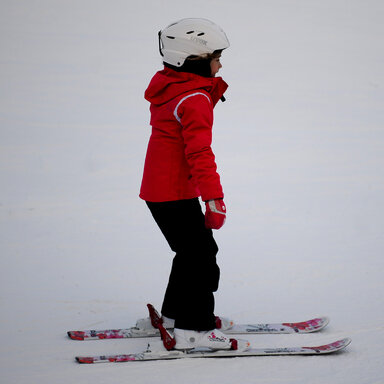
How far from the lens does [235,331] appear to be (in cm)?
366

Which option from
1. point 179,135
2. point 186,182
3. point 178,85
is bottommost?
point 186,182

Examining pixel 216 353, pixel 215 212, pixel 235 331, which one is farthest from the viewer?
pixel 235 331

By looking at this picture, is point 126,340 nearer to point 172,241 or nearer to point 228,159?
point 172,241

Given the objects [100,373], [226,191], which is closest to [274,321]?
[100,373]

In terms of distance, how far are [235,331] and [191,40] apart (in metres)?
1.67

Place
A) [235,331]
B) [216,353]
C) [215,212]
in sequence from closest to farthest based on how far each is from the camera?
[215,212]
[216,353]
[235,331]

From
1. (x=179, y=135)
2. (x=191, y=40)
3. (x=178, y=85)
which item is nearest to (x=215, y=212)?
(x=179, y=135)

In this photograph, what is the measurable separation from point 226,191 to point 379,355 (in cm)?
418

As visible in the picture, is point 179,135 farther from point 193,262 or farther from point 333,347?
point 333,347

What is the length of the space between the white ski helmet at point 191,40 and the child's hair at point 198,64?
0.02 m

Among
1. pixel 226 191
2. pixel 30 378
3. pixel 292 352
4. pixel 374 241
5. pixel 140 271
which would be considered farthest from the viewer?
pixel 226 191

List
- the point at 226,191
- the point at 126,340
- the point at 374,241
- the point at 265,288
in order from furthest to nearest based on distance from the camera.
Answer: the point at 226,191 → the point at 374,241 → the point at 265,288 → the point at 126,340

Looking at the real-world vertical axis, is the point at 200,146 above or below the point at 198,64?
below

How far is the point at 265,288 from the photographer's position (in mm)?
4461
